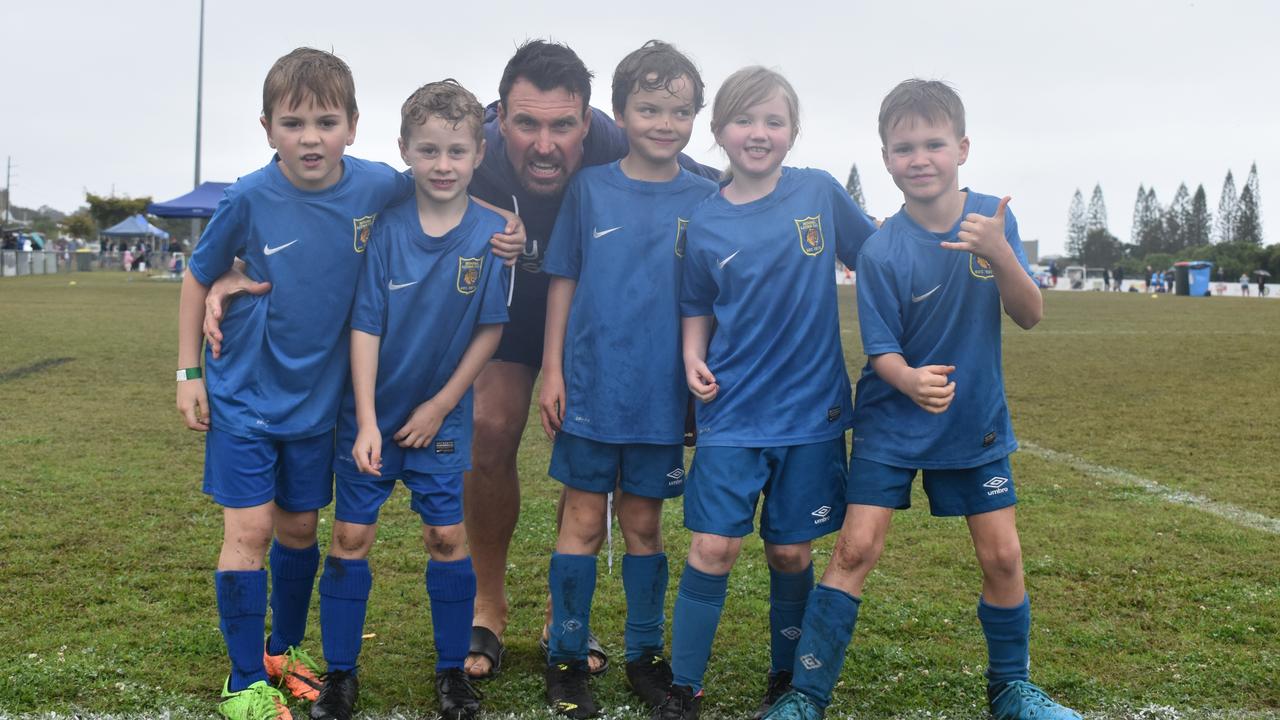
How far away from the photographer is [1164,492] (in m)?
5.78

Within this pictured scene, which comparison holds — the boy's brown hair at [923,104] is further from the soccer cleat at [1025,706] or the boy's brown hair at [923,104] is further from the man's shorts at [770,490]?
the soccer cleat at [1025,706]

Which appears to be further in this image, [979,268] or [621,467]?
[621,467]

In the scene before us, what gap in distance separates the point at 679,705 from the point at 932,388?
1.04 meters

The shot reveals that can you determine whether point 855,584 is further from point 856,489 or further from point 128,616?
point 128,616

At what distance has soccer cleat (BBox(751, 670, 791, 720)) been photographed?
294cm

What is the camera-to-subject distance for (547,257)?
322cm

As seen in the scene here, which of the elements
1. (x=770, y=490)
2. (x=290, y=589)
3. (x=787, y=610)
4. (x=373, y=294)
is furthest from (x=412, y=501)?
(x=787, y=610)

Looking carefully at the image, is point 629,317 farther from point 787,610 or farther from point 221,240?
point 221,240

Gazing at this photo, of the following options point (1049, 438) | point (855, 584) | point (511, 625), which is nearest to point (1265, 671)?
point (855, 584)

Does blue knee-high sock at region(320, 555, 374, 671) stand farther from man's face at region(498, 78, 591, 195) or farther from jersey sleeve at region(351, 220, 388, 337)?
man's face at region(498, 78, 591, 195)

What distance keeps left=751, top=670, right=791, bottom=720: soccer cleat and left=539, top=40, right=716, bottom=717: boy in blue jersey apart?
0.27 m

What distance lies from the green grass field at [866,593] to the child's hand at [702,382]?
0.87m

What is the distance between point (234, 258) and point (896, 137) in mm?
1822

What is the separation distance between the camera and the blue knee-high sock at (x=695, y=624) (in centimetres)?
288
